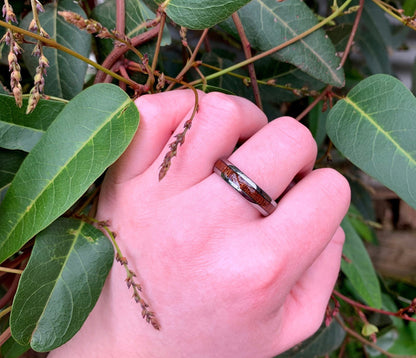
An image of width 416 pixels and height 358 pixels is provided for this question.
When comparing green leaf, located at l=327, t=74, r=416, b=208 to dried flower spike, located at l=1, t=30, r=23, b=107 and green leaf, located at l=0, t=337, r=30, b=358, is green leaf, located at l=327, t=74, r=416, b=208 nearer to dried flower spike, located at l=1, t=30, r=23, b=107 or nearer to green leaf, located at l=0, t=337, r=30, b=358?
dried flower spike, located at l=1, t=30, r=23, b=107

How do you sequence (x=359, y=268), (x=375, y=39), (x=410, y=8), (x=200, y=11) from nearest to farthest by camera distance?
(x=200, y=11), (x=410, y=8), (x=359, y=268), (x=375, y=39)

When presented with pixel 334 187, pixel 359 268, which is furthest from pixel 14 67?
pixel 359 268

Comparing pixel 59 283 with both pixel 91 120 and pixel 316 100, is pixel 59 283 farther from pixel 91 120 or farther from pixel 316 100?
pixel 316 100

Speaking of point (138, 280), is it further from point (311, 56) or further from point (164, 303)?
point (311, 56)

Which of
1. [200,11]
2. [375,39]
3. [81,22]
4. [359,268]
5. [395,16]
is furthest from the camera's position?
[375,39]

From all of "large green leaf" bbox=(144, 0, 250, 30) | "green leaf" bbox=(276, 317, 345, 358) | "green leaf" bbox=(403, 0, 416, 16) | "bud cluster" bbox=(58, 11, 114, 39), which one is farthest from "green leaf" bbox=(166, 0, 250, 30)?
"green leaf" bbox=(276, 317, 345, 358)

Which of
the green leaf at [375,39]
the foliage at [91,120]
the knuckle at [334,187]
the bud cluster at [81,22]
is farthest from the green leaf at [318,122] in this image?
the bud cluster at [81,22]

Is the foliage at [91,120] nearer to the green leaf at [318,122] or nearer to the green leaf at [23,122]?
the green leaf at [23,122]
